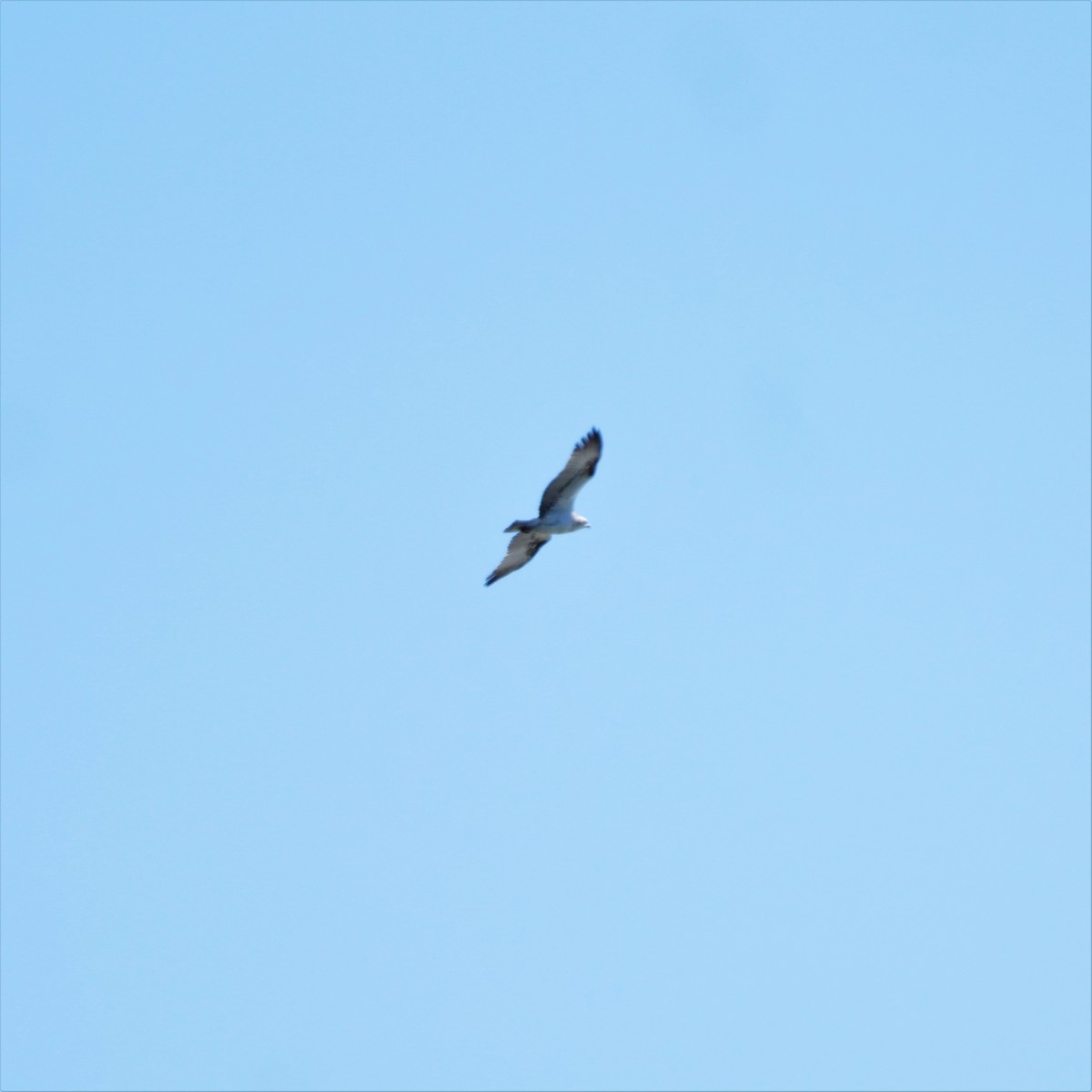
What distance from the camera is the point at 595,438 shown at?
42469mm

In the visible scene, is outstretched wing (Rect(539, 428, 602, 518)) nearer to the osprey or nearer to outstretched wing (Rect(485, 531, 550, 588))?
the osprey

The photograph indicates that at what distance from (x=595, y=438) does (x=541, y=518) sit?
92.7 inches

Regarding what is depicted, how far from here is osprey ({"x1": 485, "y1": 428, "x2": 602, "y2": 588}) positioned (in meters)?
42.6

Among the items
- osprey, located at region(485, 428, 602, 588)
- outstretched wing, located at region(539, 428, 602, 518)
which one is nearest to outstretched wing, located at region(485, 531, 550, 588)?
osprey, located at region(485, 428, 602, 588)

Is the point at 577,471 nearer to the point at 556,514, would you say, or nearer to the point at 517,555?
the point at 556,514

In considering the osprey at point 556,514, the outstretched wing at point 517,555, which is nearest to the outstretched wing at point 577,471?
the osprey at point 556,514

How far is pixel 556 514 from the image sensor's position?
143ft

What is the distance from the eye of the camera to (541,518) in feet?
144

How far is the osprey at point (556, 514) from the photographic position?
4256 centimetres

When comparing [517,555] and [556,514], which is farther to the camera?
[517,555]

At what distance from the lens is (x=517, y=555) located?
45.2 meters

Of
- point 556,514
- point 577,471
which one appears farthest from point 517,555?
point 577,471

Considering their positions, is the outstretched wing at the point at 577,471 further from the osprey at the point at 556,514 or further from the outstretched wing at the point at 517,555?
the outstretched wing at the point at 517,555

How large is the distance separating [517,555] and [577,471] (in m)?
3.27
